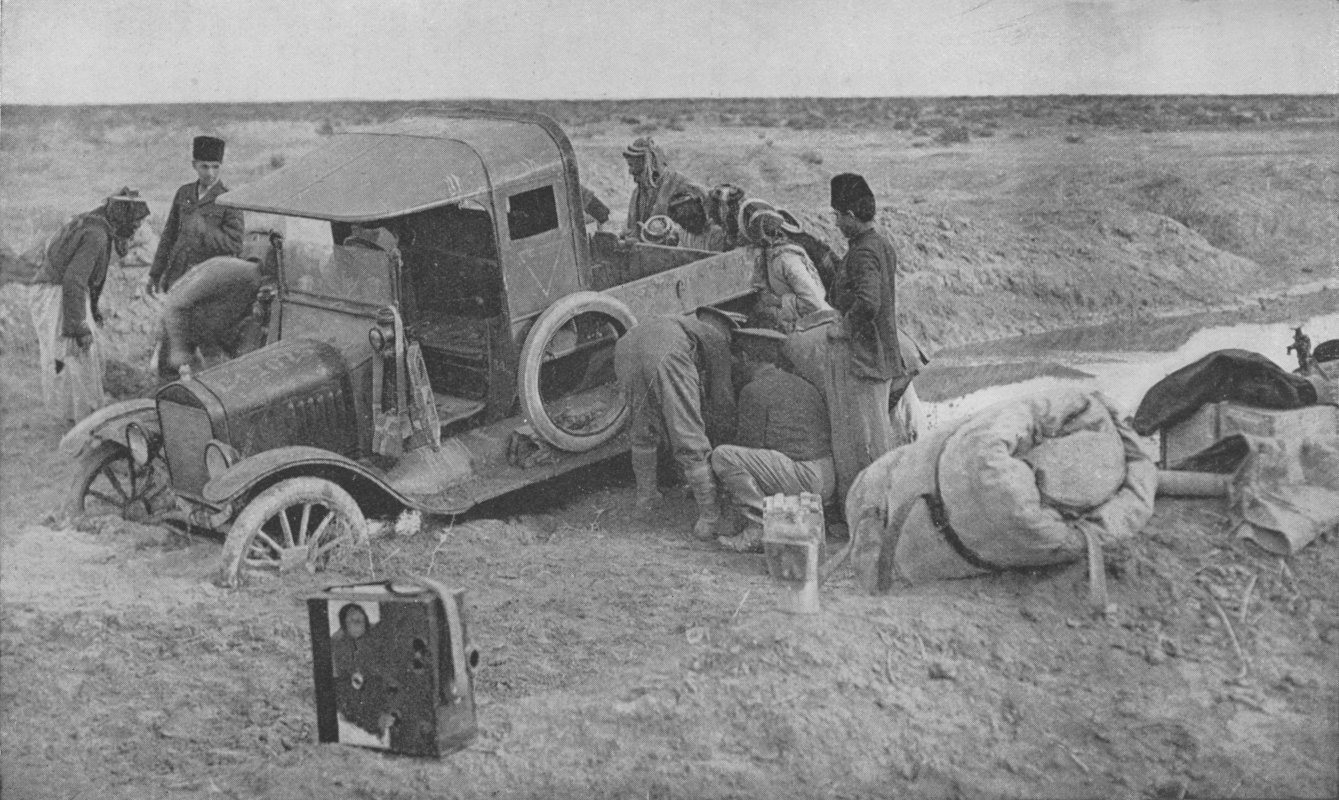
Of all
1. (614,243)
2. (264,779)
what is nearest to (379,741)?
(264,779)

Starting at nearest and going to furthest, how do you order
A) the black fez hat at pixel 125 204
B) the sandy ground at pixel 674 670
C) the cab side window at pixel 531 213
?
the sandy ground at pixel 674 670 < the cab side window at pixel 531 213 < the black fez hat at pixel 125 204

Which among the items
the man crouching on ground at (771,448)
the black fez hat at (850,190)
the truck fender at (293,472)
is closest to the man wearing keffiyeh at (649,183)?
the man crouching on ground at (771,448)

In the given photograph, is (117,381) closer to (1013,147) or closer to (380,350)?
(380,350)

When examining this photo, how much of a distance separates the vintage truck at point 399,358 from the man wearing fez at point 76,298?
1217 mm

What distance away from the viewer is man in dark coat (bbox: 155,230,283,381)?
8.15 meters

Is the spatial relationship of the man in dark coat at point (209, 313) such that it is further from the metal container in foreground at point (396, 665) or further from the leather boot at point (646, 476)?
the metal container in foreground at point (396, 665)

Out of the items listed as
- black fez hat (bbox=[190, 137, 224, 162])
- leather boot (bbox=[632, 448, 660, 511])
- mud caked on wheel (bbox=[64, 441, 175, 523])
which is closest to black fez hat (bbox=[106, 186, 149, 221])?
black fez hat (bbox=[190, 137, 224, 162])

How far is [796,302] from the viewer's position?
7.85 metres

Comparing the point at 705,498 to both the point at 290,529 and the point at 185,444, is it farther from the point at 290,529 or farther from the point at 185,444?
the point at 185,444

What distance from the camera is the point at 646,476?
23.5ft

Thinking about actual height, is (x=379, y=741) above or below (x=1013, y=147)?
below

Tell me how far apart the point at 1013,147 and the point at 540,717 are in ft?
48.5

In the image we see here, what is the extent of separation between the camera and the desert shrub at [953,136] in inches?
647

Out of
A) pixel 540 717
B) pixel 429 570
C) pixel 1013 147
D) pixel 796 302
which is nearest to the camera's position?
pixel 540 717
